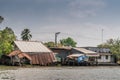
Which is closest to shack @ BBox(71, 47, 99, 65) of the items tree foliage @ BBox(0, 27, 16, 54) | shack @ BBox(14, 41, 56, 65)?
shack @ BBox(14, 41, 56, 65)


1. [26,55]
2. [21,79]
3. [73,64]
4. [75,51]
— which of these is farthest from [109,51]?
[21,79]

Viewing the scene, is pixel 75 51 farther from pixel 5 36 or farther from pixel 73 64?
pixel 5 36

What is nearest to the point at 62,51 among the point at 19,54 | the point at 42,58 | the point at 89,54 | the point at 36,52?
the point at 89,54

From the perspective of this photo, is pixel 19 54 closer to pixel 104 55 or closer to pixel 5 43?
pixel 5 43

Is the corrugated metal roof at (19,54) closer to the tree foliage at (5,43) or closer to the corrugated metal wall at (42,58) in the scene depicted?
the corrugated metal wall at (42,58)

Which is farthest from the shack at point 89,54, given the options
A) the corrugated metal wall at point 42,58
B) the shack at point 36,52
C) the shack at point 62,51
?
the corrugated metal wall at point 42,58

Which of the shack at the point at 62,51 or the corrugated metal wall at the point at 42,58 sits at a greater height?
the shack at the point at 62,51

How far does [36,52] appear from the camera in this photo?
249ft

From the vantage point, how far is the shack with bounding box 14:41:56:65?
7469 cm

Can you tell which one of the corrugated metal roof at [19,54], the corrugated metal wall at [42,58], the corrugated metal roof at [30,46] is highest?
the corrugated metal roof at [30,46]

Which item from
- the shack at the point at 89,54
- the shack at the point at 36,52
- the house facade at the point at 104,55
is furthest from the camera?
the house facade at the point at 104,55

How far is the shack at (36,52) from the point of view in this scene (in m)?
74.7

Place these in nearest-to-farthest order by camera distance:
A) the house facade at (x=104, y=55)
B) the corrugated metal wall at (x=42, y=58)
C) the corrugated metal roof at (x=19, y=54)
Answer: the corrugated metal roof at (x=19, y=54)
the corrugated metal wall at (x=42, y=58)
the house facade at (x=104, y=55)

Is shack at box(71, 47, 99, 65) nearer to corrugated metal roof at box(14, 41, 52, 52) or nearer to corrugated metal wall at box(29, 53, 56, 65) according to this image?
corrugated metal wall at box(29, 53, 56, 65)
